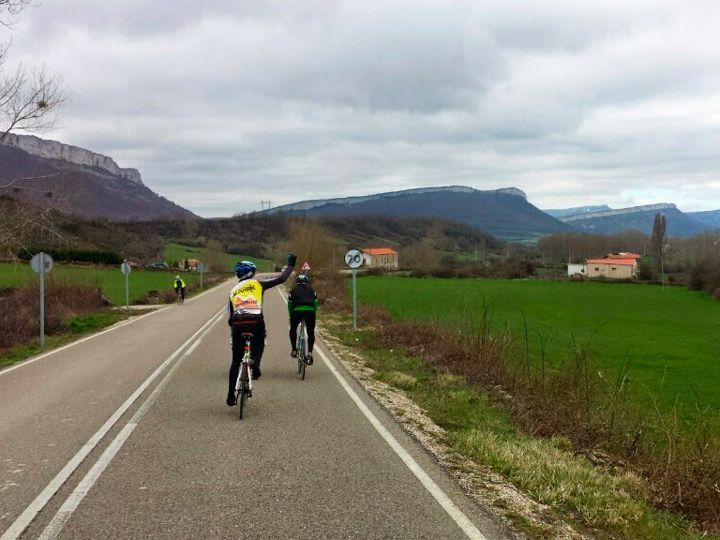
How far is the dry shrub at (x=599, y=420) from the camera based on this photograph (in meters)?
6.48

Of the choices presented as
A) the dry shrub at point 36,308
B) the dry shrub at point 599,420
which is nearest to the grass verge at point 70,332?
the dry shrub at point 36,308

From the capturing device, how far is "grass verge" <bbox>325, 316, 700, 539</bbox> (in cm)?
494

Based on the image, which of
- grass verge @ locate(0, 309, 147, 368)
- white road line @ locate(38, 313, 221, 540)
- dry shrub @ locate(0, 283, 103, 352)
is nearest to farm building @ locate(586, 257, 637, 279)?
dry shrub @ locate(0, 283, 103, 352)

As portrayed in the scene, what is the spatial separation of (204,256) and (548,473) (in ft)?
357

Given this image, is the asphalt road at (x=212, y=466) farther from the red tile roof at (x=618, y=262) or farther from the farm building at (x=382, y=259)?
the red tile roof at (x=618, y=262)

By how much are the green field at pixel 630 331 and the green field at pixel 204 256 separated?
64.3 meters

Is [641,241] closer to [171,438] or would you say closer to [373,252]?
[373,252]

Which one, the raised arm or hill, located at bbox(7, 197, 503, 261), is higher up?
hill, located at bbox(7, 197, 503, 261)

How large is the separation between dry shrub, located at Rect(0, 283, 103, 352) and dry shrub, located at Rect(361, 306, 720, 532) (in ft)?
39.1

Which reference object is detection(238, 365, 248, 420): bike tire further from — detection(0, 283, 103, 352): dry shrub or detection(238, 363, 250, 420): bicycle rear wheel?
detection(0, 283, 103, 352): dry shrub

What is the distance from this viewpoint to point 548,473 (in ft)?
19.8

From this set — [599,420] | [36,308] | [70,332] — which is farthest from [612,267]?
[599,420]

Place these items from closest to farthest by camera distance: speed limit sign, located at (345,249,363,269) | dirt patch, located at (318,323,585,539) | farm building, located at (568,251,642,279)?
1. dirt patch, located at (318,323,585,539)
2. speed limit sign, located at (345,249,363,269)
3. farm building, located at (568,251,642,279)

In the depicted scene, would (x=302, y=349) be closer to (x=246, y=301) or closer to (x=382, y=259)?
(x=246, y=301)
